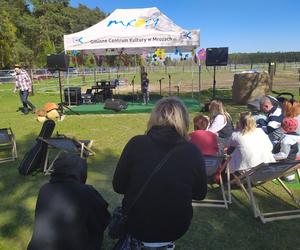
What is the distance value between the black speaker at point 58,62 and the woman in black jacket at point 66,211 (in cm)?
978

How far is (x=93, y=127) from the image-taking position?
30.7 ft

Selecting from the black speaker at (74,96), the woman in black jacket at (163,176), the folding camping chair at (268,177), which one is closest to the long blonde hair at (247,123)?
the folding camping chair at (268,177)

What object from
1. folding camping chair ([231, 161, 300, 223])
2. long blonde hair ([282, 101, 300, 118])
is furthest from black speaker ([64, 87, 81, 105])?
folding camping chair ([231, 161, 300, 223])

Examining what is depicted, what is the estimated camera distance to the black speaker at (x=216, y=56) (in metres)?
12.3

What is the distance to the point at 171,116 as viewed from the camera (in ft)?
7.38

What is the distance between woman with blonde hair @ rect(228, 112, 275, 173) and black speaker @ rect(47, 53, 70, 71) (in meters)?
8.64

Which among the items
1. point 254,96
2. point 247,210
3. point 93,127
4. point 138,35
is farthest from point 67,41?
point 247,210

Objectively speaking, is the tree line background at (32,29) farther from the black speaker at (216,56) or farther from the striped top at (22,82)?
the black speaker at (216,56)

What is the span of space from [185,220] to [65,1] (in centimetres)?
5723

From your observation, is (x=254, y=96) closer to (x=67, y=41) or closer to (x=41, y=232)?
(x=67, y=41)

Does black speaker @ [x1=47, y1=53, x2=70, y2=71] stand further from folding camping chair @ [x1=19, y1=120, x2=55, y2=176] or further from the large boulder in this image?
the large boulder

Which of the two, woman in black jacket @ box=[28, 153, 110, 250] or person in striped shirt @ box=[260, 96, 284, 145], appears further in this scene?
person in striped shirt @ box=[260, 96, 284, 145]

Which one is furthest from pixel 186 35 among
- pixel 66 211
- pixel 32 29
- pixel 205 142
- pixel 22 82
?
pixel 32 29

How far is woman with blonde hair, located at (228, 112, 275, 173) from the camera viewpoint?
4.19 m
